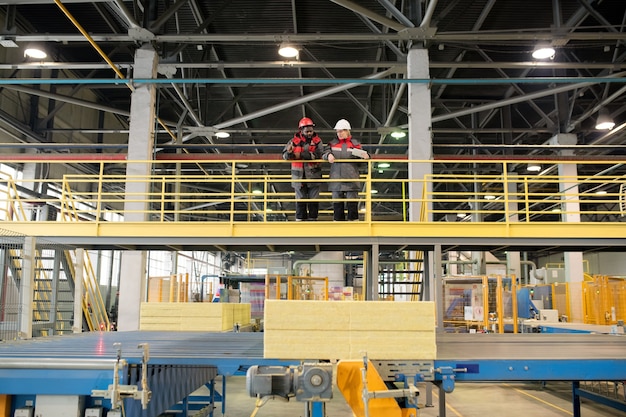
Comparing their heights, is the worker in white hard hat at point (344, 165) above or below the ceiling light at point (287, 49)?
below

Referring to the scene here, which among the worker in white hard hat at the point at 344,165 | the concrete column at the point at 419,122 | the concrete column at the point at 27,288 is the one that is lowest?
the concrete column at the point at 27,288

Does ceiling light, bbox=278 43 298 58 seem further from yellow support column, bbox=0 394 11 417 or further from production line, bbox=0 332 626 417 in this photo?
yellow support column, bbox=0 394 11 417

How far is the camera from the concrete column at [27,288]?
9156mm

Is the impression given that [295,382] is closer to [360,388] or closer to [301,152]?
[360,388]

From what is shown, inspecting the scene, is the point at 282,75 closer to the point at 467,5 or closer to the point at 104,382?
the point at 467,5

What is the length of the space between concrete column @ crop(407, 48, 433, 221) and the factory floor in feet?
18.7

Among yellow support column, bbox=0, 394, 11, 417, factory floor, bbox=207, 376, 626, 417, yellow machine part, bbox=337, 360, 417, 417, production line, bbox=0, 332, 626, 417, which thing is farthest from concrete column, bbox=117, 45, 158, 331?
yellow machine part, bbox=337, 360, 417, 417

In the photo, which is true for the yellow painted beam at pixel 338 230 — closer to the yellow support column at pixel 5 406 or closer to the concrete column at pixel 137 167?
the concrete column at pixel 137 167

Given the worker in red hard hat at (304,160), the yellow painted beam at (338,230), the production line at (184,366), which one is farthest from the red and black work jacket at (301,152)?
the production line at (184,366)

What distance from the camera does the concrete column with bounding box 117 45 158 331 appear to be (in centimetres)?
1488

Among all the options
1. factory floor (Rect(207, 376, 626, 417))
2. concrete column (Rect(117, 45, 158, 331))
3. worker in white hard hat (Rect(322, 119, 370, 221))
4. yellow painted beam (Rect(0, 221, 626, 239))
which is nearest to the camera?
yellow painted beam (Rect(0, 221, 626, 239))

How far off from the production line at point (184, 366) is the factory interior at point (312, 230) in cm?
3

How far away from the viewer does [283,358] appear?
5.97 m

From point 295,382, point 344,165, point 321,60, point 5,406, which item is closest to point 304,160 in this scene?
point 344,165
